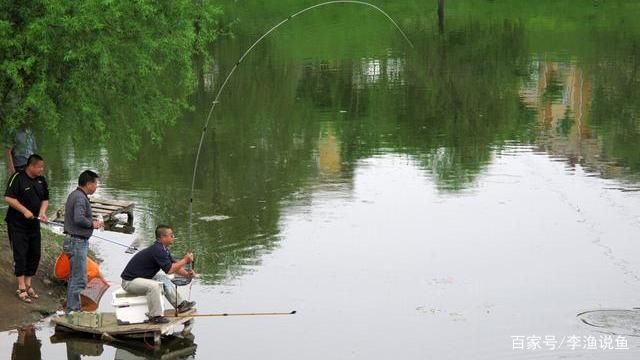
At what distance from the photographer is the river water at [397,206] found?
1492cm

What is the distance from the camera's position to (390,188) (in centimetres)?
2434

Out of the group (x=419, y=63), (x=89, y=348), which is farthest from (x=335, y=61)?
(x=89, y=348)

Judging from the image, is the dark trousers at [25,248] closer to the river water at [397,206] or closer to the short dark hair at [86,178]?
the river water at [397,206]

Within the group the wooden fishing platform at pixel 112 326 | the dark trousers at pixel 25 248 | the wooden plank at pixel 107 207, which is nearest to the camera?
the wooden fishing platform at pixel 112 326

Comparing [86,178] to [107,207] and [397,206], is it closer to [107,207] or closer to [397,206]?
[107,207]

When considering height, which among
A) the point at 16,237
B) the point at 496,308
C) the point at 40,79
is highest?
the point at 40,79

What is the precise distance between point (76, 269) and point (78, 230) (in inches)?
18.3

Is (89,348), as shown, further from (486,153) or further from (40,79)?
(486,153)

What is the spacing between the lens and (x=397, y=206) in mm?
22609

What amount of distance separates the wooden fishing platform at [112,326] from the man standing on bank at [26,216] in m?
1.14

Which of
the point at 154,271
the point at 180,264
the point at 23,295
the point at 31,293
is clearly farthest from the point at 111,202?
the point at 180,264

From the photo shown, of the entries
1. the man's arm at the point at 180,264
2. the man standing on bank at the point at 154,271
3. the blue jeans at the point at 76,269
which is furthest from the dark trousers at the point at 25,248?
the man's arm at the point at 180,264

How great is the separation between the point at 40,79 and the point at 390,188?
30.8 ft

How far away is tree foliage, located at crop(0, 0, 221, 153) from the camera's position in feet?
53.7
